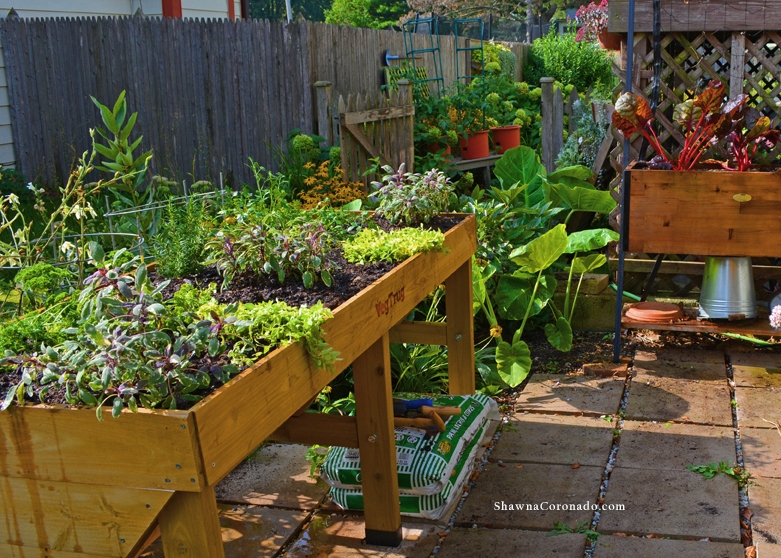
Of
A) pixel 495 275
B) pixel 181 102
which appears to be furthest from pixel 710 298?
pixel 181 102

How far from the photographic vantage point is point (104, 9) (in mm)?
8648

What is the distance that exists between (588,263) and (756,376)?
1.16 meters

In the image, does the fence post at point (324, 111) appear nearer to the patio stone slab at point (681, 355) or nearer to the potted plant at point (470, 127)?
the potted plant at point (470, 127)

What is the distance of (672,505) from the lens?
304cm

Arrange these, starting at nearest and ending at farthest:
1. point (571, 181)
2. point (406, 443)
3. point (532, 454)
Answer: point (406, 443) → point (532, 454) → point (571, 181)

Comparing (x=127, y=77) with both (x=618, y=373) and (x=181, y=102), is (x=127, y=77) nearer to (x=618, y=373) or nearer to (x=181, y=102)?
(x=181, y=102)

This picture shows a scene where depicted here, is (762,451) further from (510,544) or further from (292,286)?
(292,286)

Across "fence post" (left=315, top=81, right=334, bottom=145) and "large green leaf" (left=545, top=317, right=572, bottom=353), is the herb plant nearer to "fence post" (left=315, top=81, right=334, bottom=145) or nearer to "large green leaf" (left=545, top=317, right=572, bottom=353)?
"large green leaf" (left=545, top=317, right=572, bottom=353)

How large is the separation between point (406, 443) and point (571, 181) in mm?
3207

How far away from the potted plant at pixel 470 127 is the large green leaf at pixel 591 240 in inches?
132

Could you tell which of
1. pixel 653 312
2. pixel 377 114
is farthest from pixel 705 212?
pixel 377 114

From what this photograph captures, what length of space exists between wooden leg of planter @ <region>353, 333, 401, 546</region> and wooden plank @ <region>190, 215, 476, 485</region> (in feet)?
0.45

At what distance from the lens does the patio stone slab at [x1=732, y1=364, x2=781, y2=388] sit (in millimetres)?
4184
